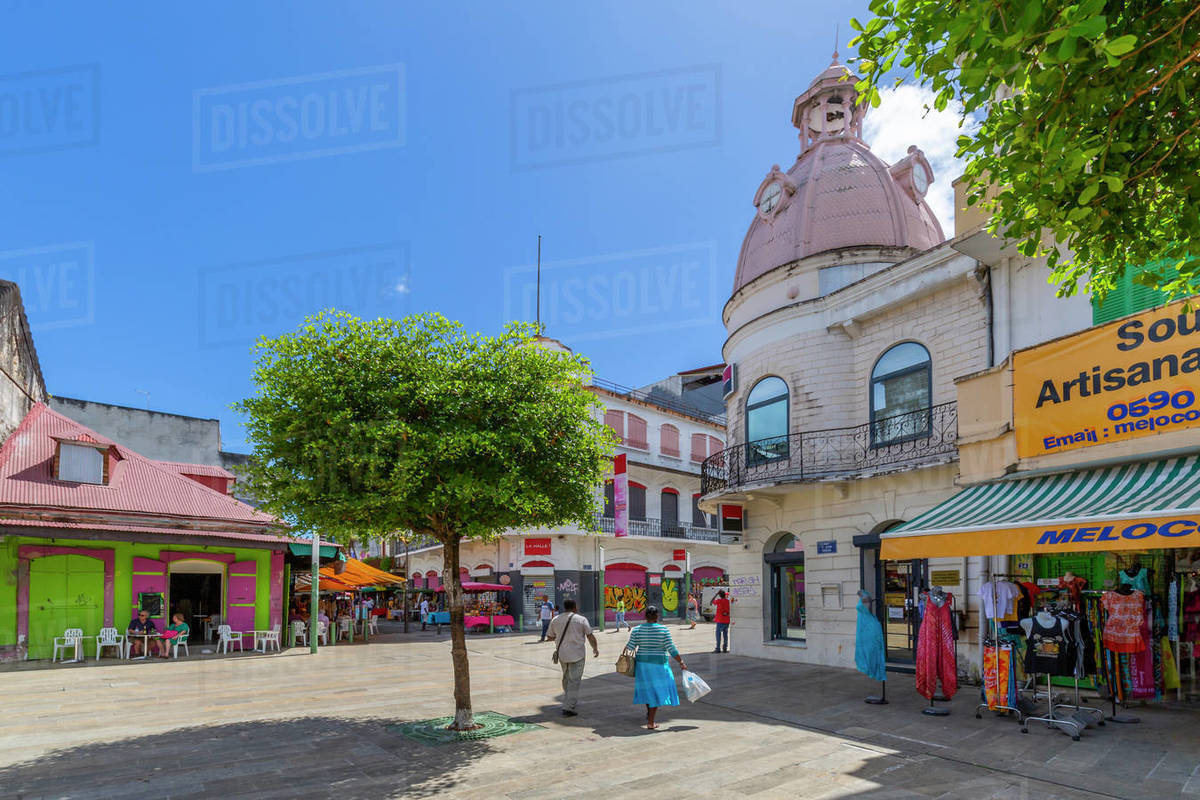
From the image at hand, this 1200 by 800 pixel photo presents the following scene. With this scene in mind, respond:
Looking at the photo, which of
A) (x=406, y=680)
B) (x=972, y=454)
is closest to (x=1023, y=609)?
(x=972, y=454)

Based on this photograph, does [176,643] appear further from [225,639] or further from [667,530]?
[667,530]

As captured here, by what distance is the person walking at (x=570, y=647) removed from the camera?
413 inches

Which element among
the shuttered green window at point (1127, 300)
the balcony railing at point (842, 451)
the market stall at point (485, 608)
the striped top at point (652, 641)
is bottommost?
the market stall at point (485, 608)

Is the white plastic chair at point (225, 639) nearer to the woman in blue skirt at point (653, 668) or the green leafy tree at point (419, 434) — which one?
the green leafy tree at point (419, 434)

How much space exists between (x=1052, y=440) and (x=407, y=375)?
8.88 meters

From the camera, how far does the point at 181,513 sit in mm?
20281

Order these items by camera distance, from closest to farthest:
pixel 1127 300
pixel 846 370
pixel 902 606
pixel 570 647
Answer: pixel 570 647 → pixel 1127 300 → pixel 902 606 → pixel 846 370

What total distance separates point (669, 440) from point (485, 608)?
13.1 meters

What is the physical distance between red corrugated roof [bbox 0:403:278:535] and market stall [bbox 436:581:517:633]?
10478 mm

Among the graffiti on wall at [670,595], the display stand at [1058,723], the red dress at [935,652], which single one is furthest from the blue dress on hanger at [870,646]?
the graffiti on wall at [670,595]

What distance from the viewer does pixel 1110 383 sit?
33.6 ft

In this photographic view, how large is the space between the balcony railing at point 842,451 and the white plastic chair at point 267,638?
40.1ft

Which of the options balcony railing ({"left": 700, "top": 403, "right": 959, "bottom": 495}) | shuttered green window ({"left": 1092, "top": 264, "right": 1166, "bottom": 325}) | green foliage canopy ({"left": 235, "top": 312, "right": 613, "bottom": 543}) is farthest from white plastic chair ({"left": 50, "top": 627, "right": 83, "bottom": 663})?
shuttered green window ({"left": 1092, "top": 264, "right": 1166, "bottom": 325})

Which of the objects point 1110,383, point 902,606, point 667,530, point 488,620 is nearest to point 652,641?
point 1110,383
